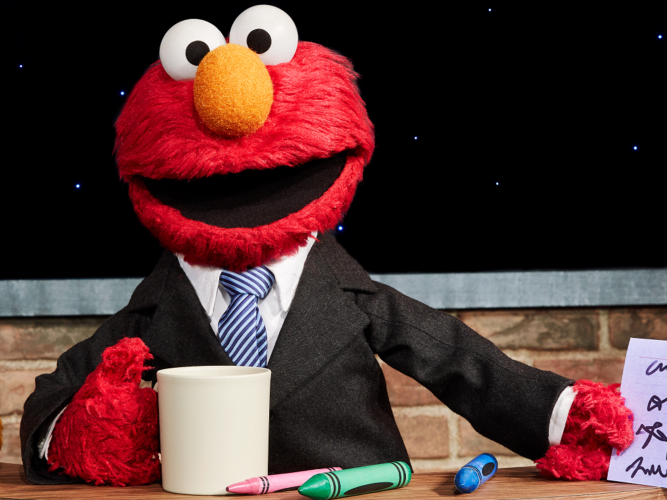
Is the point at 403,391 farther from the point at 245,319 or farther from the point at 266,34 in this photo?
the point at 266,34

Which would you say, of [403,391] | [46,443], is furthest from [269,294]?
[403,391]

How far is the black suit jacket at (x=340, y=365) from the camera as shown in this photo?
2.16 feet

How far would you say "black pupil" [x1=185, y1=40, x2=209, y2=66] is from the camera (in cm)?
69

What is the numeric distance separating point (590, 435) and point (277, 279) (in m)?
0.34

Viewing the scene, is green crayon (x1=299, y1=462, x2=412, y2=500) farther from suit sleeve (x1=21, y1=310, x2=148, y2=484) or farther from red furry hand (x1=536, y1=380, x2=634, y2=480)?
suit sleeve (x1=21, y1=310, x2=148, y2=484)

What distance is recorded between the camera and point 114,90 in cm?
107

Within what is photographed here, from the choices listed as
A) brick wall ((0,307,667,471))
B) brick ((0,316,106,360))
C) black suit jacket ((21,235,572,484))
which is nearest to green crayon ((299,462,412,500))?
black suit jacket ((21,235,572,484))

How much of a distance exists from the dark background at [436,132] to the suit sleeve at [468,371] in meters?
0.37

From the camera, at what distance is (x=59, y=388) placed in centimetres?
67

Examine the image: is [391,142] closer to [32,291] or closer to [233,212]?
[233,212]

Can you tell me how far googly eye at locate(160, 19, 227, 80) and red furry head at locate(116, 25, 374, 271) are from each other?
0.7 inches

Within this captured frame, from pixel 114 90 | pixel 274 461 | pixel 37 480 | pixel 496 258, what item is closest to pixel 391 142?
pixel 496 258

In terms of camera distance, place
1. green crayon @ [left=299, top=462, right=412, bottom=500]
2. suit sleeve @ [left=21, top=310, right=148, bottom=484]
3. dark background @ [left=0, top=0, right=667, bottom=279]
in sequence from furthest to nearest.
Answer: dark background @ [left=0, top=0, right=667, bottom=279]
suit sleeve @ [left=21, top=310, right=148, bottom=484]
green crayon @ [left=299, top=462, right=412, bottom=500]

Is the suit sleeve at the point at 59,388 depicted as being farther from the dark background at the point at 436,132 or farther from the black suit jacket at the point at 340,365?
the dark background at the point at 436,132
